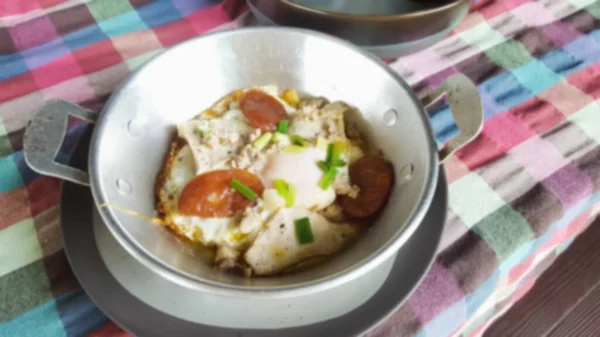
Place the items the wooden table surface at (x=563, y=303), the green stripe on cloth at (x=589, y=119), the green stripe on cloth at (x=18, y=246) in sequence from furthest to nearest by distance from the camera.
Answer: the wooden table surface at (x=563, y=303), the green stripe on cloth at (x=589, y=119), the green stripe on cloth at (x=18, y=246)

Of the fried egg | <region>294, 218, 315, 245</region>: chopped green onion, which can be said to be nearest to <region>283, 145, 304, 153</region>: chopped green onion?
the fried egg

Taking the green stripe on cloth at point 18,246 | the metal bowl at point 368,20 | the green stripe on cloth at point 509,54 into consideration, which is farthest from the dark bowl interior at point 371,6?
the green stripe on cloth at point 18,246

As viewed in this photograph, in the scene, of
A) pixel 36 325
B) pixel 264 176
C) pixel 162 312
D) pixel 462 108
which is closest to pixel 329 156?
pixel 264 176

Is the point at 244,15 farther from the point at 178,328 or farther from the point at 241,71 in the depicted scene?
the point at 178,328

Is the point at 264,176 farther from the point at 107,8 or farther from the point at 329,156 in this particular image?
the point at 107,8

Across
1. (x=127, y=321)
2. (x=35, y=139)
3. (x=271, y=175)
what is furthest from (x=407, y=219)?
(x=35, y=139)

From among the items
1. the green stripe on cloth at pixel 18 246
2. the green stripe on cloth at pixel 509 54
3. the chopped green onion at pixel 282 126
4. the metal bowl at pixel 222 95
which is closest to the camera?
the metal bowl at pixel 222 95

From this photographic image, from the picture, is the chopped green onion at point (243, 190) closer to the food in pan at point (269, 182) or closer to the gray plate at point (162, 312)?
the food in pan at point (269, 182)
